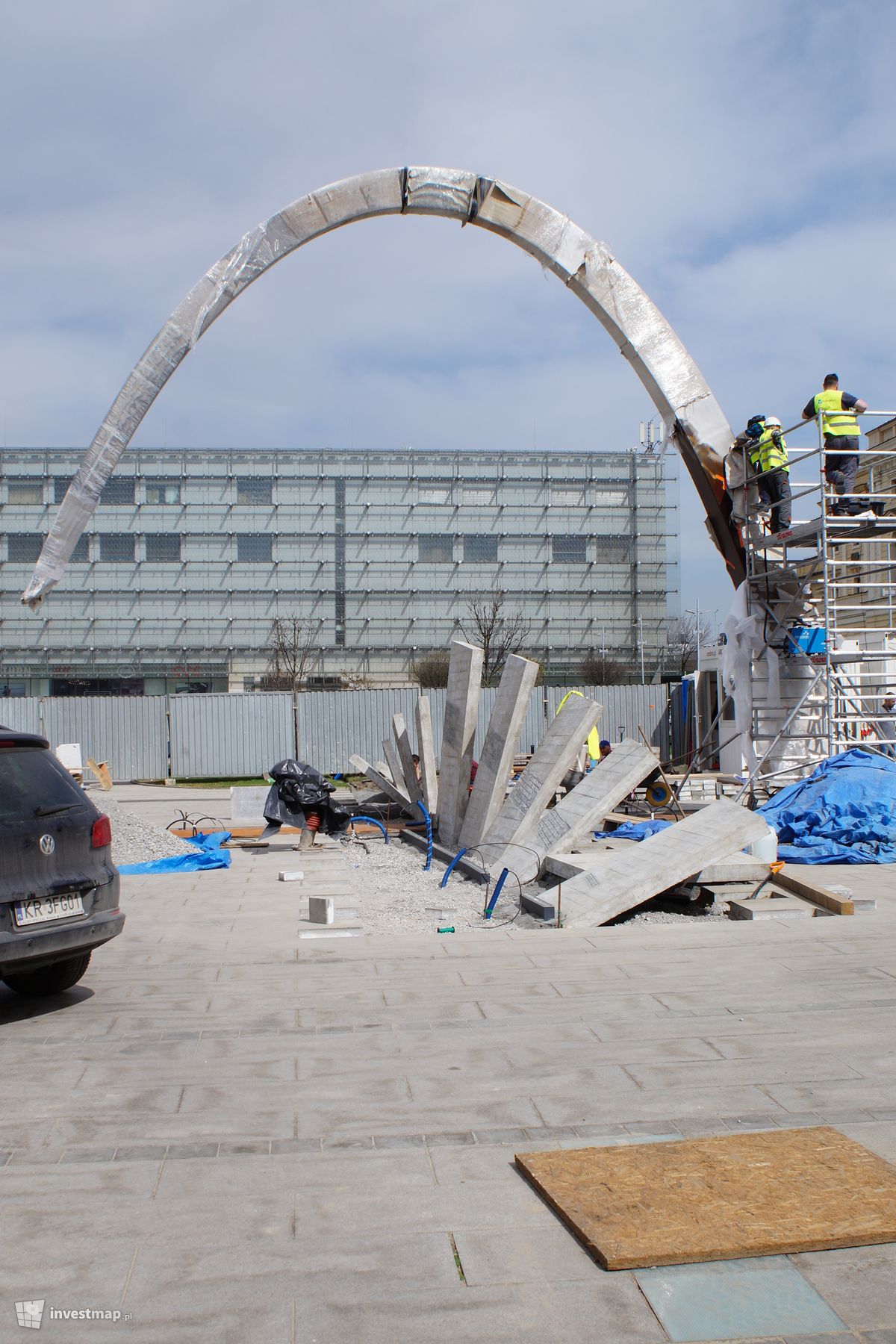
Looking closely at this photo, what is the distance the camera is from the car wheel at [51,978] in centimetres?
595

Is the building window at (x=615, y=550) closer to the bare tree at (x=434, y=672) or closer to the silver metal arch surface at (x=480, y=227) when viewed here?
the bare tree at (x=434, y=672)

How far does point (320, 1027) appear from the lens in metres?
5.48

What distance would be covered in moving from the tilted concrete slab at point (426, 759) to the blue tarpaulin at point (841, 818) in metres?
4.20

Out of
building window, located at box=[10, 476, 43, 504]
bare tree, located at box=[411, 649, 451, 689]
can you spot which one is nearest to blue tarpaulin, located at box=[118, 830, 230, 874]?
bare tree, located at box=[411, 649, 451, 689]

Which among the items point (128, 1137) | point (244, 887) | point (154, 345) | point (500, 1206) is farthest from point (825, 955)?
point (154, 345)

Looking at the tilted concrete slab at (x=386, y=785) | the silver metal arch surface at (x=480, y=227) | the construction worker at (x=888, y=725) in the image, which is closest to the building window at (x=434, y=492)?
the silver metal arch surface at (x=480, y=227)

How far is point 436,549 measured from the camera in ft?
201

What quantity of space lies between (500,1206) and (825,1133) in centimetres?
133

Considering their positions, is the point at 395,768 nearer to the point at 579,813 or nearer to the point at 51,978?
the point at 579,813

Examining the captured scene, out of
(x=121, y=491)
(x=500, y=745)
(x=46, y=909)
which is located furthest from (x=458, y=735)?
(x=121, y=491)

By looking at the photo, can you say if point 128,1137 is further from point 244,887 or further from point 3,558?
point 3,558

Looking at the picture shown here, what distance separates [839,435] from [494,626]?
41350 millimetres

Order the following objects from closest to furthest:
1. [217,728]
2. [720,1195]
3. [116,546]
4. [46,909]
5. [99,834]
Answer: [720,1195], [46,909], [99,834], [217,728], [116,546]

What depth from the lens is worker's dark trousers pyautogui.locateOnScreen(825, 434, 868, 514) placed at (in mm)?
15055
